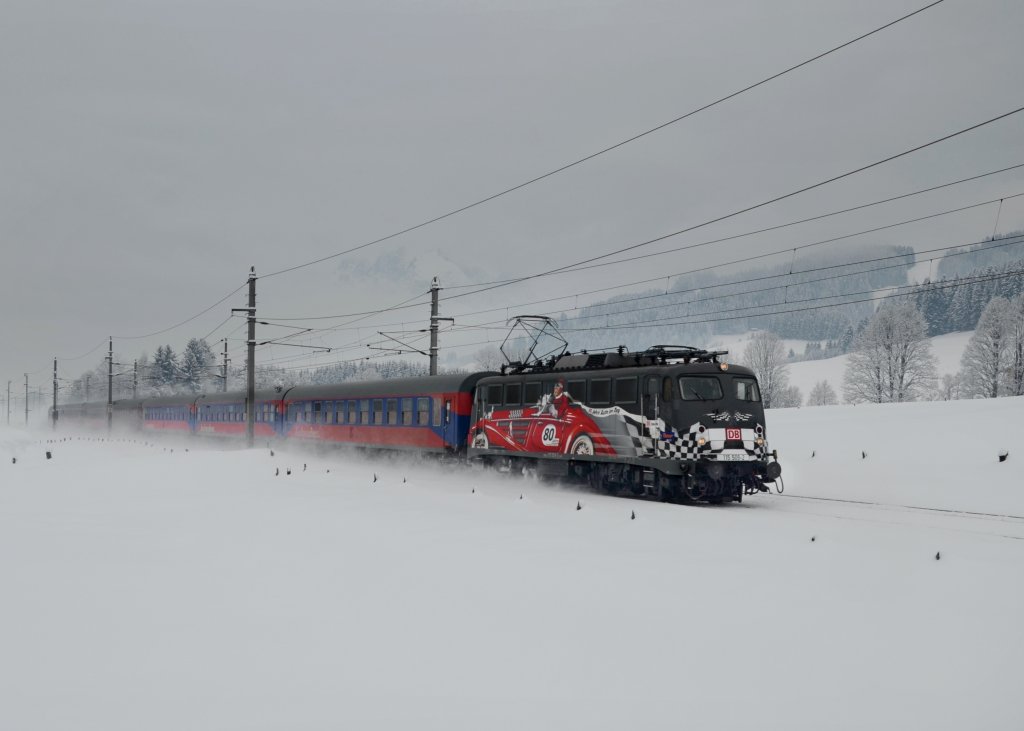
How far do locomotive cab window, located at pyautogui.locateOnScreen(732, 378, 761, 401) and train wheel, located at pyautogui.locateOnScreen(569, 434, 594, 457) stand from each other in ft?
11.9

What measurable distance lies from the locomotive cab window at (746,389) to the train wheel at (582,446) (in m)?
3.64

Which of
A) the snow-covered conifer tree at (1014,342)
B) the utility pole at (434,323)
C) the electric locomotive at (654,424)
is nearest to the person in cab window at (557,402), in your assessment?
the electric locomotive at (654,424)

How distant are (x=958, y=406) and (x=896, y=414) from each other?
2138 mm

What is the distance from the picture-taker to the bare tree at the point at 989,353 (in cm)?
5844

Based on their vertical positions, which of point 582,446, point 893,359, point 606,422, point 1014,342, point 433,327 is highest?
point 1014,342

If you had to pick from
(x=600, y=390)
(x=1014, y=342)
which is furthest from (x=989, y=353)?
(x=600, y=390)

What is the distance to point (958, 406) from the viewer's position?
29250 millimetres

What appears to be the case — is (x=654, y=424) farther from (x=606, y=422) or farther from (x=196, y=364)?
(x=196, y=364)

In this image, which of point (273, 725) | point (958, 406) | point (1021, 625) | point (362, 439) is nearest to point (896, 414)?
point (958, 406)

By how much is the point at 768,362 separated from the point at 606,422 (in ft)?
195

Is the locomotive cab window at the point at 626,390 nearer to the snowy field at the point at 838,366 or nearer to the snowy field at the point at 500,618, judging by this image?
the snowy field at the point at 500,618

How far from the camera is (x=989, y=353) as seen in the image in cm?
5947

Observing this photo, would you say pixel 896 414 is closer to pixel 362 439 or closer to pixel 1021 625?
pixel 362 439

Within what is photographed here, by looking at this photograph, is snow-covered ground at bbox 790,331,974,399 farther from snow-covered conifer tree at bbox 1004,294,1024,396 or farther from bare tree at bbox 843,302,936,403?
snow-covered conifer tree at bbox 1004,294,1024,396
